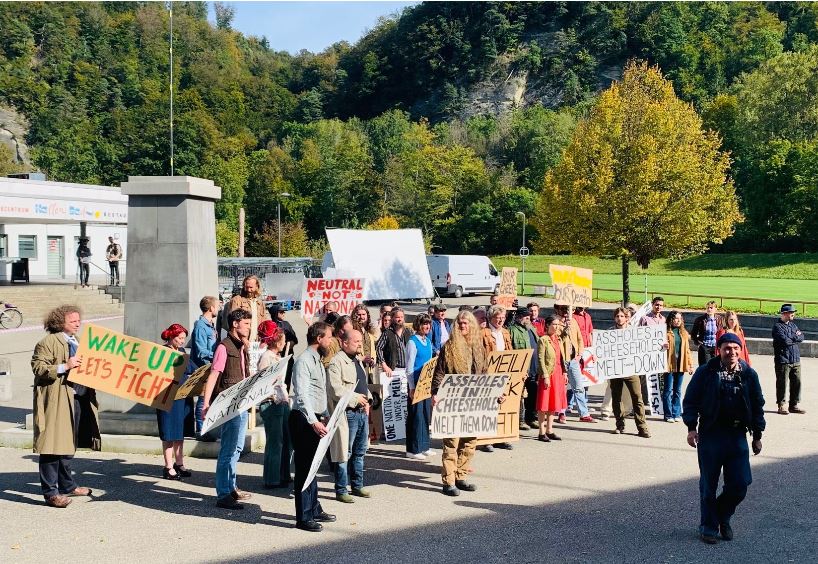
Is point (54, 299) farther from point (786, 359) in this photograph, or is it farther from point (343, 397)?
point (343, 397)

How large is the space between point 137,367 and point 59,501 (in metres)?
1.62

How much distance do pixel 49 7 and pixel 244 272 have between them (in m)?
126

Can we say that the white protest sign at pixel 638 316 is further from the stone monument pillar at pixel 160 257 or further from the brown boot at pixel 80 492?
the brown boot at pixel 80 492

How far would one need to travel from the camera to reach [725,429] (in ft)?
23.4

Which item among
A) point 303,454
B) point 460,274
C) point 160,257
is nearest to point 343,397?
point 303,454

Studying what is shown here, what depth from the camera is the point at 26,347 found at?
2373cm

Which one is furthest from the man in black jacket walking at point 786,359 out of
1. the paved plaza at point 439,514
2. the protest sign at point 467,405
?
the protest sign at point 467,405

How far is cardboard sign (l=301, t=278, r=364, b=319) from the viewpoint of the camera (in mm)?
14719

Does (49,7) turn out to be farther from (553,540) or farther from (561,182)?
(553,540)

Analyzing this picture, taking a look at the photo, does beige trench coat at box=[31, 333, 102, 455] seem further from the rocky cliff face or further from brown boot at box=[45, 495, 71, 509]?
the rocky cliff face

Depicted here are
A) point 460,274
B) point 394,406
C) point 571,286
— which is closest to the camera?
point 394,406

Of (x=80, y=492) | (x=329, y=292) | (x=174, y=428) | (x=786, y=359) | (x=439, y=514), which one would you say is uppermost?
(x=329, y=292)

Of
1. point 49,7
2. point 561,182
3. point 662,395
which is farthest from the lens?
point 49,7

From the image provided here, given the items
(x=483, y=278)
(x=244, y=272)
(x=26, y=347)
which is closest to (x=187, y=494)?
(x=26, y=347)
